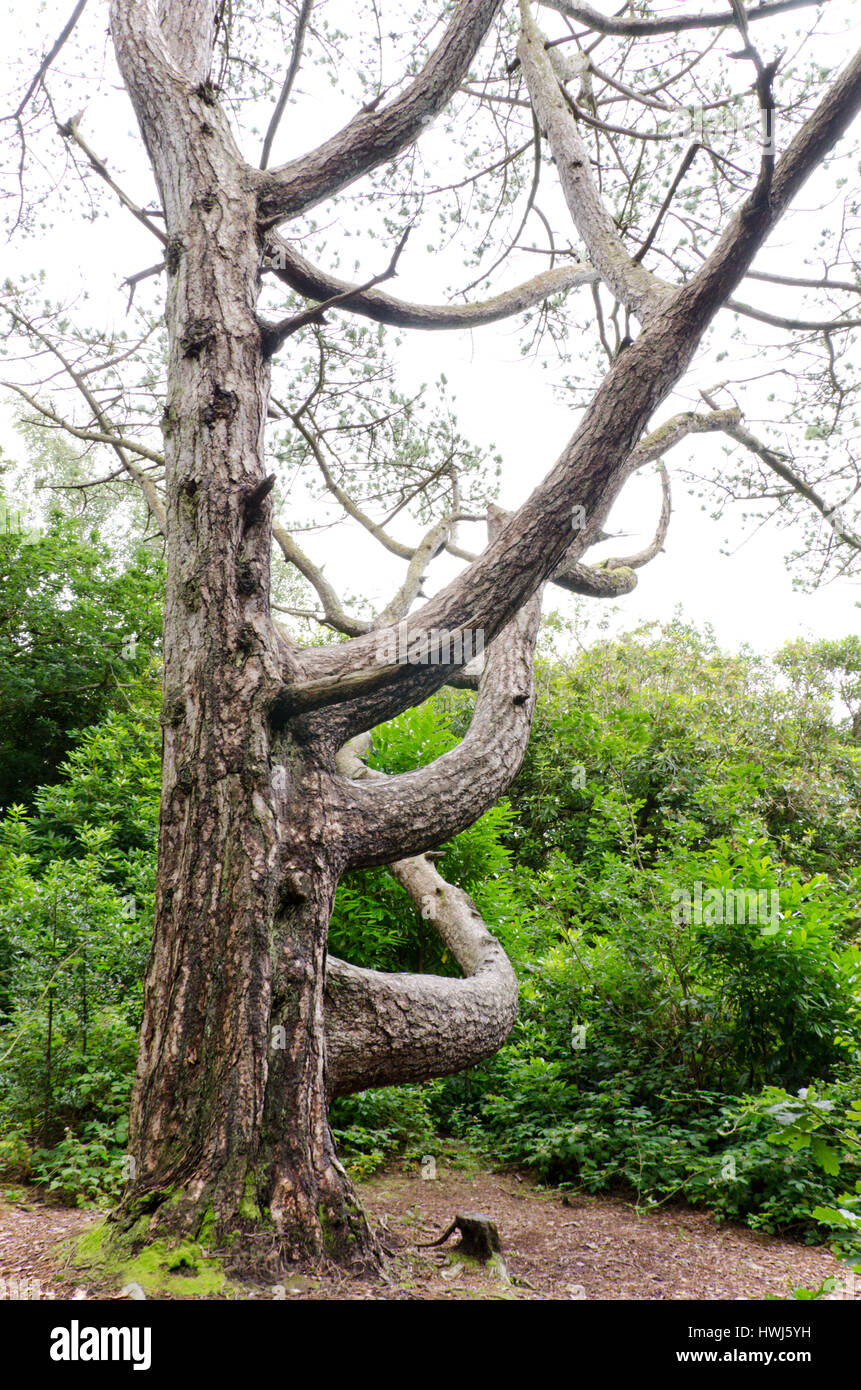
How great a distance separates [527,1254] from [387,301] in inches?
171

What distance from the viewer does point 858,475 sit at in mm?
4953

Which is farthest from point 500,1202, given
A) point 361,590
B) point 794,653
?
point 794,653

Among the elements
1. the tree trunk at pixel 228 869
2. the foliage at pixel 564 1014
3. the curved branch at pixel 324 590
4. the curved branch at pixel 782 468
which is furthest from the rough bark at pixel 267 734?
the curved branch at pixel 782 468

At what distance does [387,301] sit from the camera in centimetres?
407

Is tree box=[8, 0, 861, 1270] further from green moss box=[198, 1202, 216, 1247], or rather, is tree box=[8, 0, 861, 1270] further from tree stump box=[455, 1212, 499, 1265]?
tree stump box=[455, 1212, 499, 1265]

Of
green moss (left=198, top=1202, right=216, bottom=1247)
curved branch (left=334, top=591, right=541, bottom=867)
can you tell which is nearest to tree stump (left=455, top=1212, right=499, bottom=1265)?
green moss (left=198, top=1202, right=216, bottom=1247)

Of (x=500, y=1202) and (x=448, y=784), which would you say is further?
(x=500, y=1202)

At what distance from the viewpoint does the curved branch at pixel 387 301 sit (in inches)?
152

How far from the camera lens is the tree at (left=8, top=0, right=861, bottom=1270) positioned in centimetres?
221

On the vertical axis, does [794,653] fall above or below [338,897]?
above

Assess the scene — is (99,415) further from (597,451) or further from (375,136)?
(597,451)

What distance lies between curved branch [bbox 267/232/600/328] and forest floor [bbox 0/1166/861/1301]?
11.7 feet
